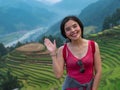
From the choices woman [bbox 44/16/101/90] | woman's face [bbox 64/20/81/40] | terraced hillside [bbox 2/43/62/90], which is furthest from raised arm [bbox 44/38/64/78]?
terraced hillside [bbox 2/43/62/90]

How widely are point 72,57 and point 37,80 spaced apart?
82.6ft

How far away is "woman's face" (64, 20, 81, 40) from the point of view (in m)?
3.12

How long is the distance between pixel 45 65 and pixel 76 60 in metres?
29.2

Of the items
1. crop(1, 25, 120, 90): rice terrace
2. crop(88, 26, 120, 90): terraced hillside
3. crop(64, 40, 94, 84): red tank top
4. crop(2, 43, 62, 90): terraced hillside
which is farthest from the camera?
crop(2, 43, 62, 90): terraced hillside

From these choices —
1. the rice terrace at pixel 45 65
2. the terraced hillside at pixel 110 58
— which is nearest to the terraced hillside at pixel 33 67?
the rice terrace at pixel 45 65

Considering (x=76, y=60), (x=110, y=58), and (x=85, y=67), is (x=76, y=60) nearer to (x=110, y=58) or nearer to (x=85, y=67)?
(x=85, y=67)

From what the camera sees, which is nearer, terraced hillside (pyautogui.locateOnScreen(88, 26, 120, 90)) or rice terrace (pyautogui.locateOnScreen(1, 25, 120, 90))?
terraced hillside (pyautogui.locateOnScreen(88, 26, 120, 90))

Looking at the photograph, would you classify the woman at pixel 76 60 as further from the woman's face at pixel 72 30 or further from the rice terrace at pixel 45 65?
the rice terrace at pixel 45 65

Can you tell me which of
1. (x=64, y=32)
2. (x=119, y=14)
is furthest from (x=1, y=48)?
(x=64, y=32)

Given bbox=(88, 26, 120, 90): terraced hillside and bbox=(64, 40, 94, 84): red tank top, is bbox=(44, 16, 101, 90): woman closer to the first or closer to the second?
bbox=(64, 40, 94, 84): red tank top

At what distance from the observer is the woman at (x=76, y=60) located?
3.04 metres

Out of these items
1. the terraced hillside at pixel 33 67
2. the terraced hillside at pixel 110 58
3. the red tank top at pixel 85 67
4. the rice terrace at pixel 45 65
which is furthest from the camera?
the terraced hillside at pixel 33 67

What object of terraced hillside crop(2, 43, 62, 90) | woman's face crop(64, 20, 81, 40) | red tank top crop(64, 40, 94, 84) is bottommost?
terraced hillside crop(2, 43, 62, 90)

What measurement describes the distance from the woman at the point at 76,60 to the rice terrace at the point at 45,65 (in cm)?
1491
